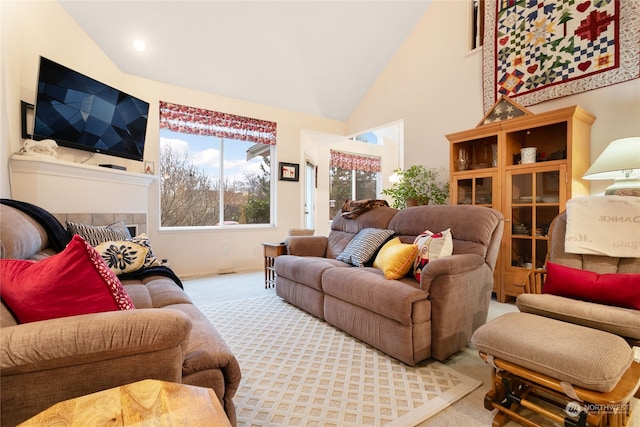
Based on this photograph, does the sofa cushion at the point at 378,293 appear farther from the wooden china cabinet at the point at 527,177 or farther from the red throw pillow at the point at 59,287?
the wooden china cabinet at the point at 527,177

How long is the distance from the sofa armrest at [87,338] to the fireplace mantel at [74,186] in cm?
241

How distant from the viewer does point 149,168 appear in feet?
13.0

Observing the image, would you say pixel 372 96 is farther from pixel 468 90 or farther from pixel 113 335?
pixel 113 335

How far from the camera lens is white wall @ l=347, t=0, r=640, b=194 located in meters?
3.67

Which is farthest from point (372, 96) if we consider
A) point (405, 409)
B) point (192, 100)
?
point (405, 409)

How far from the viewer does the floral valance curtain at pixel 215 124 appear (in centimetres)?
412

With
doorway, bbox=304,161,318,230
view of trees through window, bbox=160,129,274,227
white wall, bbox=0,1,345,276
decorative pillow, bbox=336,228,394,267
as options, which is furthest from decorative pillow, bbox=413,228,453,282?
doorway, bbox=304,161,318,230

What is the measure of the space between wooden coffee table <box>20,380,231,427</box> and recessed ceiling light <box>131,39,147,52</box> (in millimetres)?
4002

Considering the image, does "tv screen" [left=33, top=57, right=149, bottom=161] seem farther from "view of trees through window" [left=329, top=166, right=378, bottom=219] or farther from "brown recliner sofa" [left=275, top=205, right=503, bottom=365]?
"view of trees through window" [left=329, top=166, right=378, bottom=219]

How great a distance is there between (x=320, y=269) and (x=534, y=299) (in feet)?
4.77

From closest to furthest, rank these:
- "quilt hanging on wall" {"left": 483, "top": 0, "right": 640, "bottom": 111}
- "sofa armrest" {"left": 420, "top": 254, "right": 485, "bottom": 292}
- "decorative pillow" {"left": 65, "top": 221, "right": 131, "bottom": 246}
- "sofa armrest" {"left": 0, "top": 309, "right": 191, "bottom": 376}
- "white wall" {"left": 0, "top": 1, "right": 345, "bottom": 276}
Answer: "sofa armrest" {"left": 0, "top": 309, "right": 191, "bottom": 376} → "sofa armrest" {"left": 420, "top": 254, "right": 485, "bottom": 292} → "decorative pillow" {"left": 65, "top": 221, "right": 131, "bottom": 246} → "white wall" {"left": 0, "top": 1, "right": 345, "bottom": 276} → "quilt hanging on wall" {"left": 483, "top": 0, "right": 640, "bottom": 111}

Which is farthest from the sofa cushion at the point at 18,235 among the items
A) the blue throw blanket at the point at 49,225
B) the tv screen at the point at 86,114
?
the tv screen at the point at 86,114

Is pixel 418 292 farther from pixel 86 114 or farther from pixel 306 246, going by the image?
pixel 86 114

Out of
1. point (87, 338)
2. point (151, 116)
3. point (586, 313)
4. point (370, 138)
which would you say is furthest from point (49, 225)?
point (370, 138)
